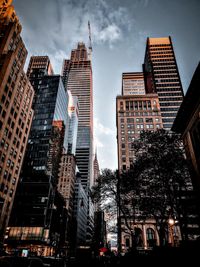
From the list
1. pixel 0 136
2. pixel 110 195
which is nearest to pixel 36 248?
pixel 0 136

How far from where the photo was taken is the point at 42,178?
261ft

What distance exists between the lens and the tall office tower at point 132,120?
264 feet

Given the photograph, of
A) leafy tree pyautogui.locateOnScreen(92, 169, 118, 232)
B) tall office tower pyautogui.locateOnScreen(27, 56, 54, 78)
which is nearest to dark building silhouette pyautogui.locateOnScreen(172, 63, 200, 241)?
leafy tree pyautogui.locateOnScreen(92, 169, 118, 232)

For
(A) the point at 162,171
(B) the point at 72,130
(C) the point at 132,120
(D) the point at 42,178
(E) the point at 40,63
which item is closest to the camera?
(A) the point at 162,171

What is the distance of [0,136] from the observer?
154 ft

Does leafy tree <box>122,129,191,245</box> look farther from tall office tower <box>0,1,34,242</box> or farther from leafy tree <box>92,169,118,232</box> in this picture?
tall office tower <box>0,1,34,242</box>

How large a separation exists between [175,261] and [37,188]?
72581 millimetres

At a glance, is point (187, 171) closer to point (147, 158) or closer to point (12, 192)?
point (147, 158)

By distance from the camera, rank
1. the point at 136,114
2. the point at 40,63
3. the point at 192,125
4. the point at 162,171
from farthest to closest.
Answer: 1. the point at 40,63
2. the point at 136,114
3. the point at 162,171
4. the point at 192,125

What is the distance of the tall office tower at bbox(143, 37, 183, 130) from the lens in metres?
99.4

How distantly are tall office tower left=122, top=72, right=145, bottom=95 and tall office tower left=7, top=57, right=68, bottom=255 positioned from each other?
137 feet

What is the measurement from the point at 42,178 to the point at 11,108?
121 ft

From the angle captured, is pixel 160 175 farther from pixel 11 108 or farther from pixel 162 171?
pixel 11 108

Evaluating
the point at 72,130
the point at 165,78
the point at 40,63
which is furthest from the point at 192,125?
the point at 40,63
